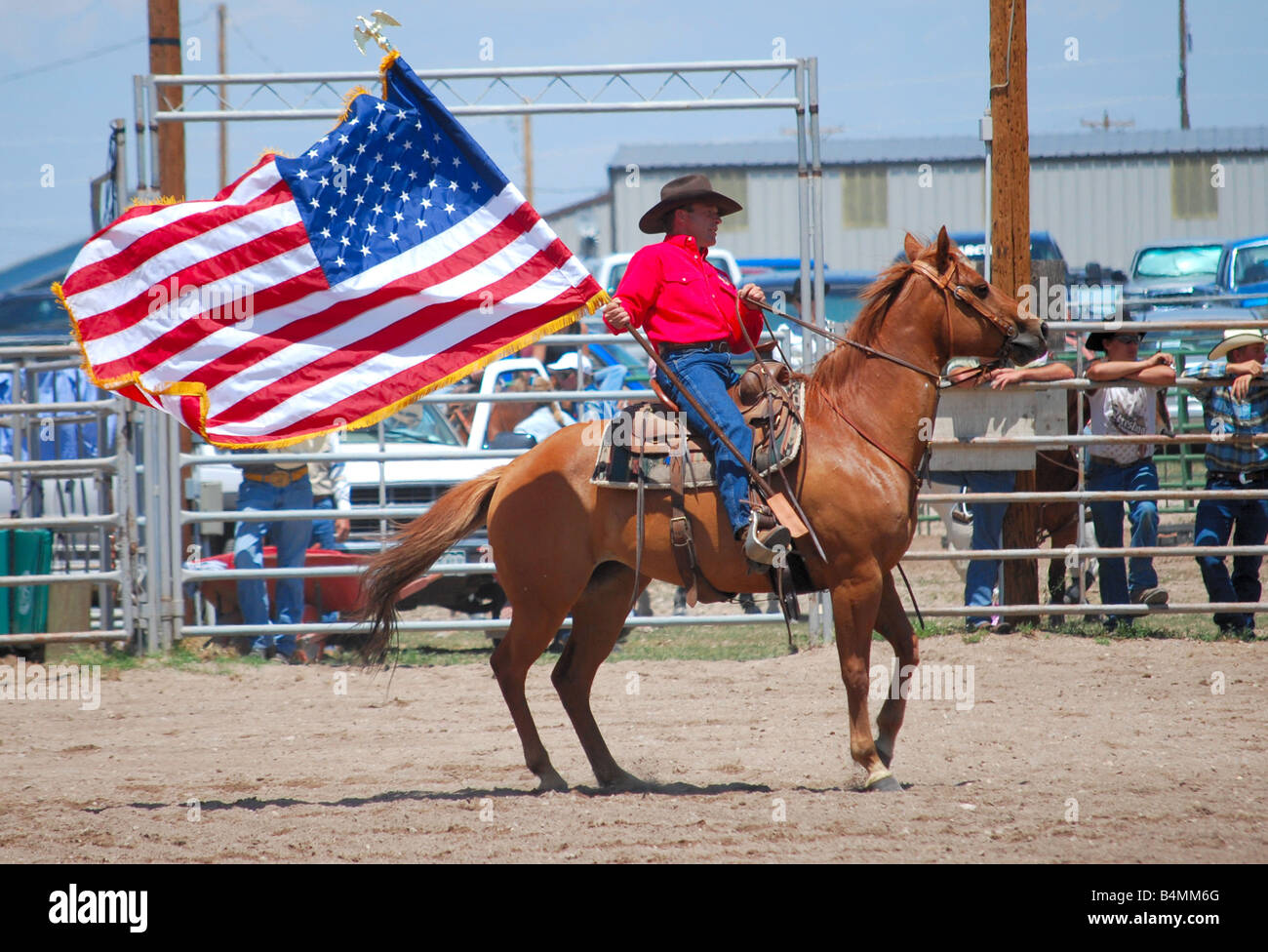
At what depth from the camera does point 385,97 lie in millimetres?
5855

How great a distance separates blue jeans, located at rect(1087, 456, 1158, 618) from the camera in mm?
8938

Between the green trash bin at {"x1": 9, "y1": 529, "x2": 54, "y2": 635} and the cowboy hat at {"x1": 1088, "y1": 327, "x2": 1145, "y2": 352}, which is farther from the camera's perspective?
the green trash bin at {"x1": 9, "y1": 529, "x2": 54, "y2": 635}

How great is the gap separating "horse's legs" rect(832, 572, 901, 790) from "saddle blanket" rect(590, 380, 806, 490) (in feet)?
2.51

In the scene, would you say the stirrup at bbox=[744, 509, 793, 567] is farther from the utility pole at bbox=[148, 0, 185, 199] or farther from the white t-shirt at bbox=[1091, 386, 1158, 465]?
the utility pole at bbox=[148, 0, 185, 199]

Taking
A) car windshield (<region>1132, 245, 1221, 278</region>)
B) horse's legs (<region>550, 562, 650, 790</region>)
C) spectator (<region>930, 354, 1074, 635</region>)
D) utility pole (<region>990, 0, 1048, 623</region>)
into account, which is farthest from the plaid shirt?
car windshield (<region>1132, 245, 1221, 278</region>)

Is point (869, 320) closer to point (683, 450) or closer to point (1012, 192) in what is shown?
point (683, 450)

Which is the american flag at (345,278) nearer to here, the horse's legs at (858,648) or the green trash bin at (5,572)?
the horse's legs at (858,648)

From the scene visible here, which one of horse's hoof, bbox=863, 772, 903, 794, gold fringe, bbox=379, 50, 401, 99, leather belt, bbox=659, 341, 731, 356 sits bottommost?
horse's hoof, bbox=863, 772, 903, 794

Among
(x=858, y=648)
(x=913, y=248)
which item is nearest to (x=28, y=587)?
(x=858, y=648)

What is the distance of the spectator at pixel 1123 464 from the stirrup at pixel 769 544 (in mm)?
4453

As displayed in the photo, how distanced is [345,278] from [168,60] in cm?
634

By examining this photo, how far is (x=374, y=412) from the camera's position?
568cm

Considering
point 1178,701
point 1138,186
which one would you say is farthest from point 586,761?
point 1138,186
